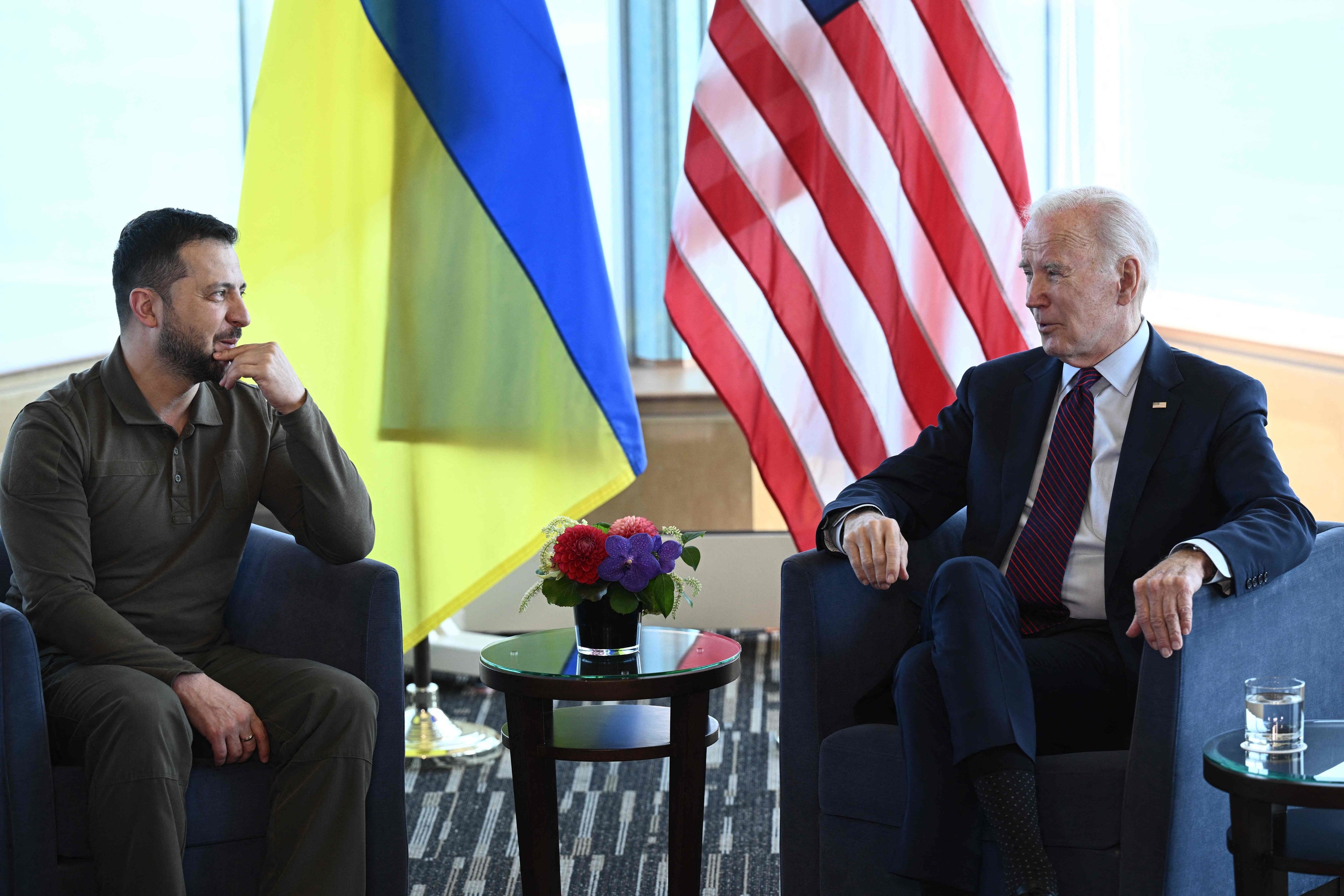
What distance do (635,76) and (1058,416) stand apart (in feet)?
8.20

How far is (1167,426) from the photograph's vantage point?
215cm

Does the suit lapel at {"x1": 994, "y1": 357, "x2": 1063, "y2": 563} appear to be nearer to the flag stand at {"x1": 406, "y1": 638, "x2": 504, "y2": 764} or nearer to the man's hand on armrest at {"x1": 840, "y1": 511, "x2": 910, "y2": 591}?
the man's hand on armrest at {"x1": 840, "y1": 511, "x2": 910, "y2": 591}

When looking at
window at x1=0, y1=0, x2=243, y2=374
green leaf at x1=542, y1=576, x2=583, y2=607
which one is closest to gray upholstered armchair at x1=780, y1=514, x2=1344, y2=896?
green leaf at x1=542, y1=576, x2=583, y2=607

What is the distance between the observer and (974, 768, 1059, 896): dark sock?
1.80m

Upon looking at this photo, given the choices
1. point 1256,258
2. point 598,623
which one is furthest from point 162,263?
point 1256,258

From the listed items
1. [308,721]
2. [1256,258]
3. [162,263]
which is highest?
[1256,258]

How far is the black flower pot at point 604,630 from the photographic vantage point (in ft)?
7.33

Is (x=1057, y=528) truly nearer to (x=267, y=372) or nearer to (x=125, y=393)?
(x=267, y=372)

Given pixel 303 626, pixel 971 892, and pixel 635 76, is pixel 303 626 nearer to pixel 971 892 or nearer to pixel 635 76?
pixel 971 892

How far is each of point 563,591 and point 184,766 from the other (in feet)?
2.19

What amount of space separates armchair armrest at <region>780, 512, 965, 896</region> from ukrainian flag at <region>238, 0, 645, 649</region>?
3.02ft

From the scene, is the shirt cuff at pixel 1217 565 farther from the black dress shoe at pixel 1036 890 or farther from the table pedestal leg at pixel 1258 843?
the black dress shoe at pixel 1036 890

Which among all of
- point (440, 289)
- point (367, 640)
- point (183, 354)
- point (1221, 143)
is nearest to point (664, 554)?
point (367, 640)

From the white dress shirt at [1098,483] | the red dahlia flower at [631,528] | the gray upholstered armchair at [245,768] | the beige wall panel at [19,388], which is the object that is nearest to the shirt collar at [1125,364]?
the white dress shirt at [1098,483]
